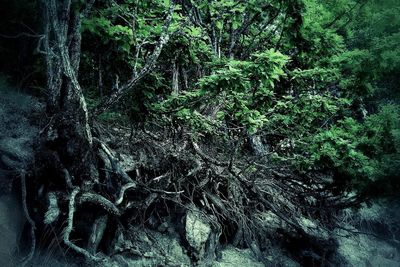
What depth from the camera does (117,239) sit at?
4.98 m

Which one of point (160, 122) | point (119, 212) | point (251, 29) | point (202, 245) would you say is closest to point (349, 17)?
point (251, 29)

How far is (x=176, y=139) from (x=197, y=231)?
190 centimetres

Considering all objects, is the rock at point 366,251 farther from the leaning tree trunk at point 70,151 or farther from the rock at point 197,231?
the leaning tree trunk at point 70,151

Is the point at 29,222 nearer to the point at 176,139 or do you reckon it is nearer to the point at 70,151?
the point at 70,151

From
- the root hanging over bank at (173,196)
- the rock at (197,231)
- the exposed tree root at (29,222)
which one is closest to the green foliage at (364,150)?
the root hanging over bank at (173,196)

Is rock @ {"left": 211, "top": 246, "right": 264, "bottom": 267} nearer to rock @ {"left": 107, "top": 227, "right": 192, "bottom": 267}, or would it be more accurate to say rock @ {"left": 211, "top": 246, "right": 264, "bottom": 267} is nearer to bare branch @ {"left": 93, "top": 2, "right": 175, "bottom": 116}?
rock @ {"left": 107, "top": 227, "right": 192, "bottom": 267}

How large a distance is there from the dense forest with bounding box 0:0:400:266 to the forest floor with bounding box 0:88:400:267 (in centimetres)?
3

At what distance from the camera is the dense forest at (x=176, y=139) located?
4.66 m

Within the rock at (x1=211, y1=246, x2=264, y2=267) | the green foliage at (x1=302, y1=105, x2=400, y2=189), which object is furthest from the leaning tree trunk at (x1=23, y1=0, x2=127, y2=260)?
the green foliage at (x1=302, y1=105, x2=400, y2=189)

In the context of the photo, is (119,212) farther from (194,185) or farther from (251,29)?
(251,29)

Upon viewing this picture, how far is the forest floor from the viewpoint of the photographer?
174 inches

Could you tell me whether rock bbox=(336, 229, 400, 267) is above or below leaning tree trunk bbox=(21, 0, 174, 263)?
below

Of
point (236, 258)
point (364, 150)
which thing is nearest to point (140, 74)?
point (236, 258)

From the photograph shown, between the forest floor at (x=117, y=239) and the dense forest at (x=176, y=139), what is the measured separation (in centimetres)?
3
